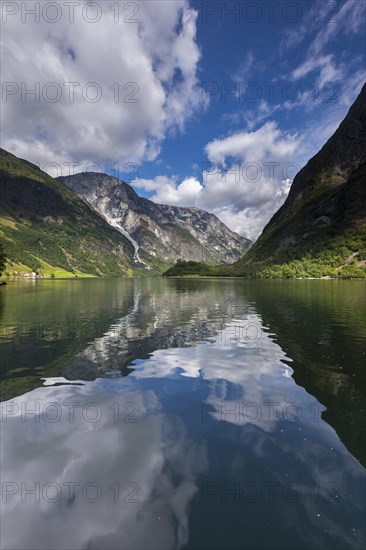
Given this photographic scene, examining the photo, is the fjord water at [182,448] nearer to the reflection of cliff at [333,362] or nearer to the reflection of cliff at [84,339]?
the reflection of cliff at [333,362]

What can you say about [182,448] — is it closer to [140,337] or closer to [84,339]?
[140,337]

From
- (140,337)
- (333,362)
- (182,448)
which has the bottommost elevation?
(182,448)

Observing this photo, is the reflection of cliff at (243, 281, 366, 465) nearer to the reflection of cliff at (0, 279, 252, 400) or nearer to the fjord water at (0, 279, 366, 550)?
the fjord water at (0, 279, 366, 550)

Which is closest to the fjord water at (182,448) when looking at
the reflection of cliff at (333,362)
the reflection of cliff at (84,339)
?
the reflection of cliff at (333,362)

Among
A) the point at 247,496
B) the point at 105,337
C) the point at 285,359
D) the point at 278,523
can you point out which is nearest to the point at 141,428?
the point at 247,496

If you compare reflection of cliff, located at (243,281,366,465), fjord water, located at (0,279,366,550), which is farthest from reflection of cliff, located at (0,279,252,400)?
reflection of cliff, located at (243,281,366,465)

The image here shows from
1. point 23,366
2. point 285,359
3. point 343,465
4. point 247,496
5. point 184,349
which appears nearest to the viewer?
point 247,496

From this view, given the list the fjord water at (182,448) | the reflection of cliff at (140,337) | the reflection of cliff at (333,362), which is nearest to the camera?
the fjord water at (182,448)

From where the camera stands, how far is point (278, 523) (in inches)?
367

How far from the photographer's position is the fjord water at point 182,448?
362 inches

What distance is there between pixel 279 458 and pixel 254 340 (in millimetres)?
22281

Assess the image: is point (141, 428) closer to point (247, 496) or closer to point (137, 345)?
point (247, 496)

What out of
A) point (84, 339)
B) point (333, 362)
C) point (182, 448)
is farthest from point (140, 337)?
point (182, 448)

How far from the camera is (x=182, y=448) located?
13625 mm
